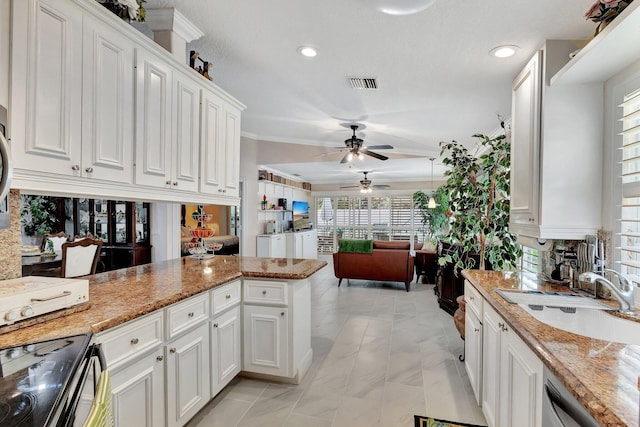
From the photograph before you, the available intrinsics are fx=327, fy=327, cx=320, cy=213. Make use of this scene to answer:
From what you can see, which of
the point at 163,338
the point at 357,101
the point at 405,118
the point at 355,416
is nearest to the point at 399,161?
the point at 405,118

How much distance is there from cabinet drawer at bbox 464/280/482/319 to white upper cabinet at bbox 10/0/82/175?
2.41m

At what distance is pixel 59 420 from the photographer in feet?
2.38

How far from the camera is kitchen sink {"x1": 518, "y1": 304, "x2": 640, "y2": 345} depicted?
1.45m

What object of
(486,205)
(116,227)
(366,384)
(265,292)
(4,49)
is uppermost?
(4,49)

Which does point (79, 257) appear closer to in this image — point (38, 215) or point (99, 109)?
point (38, 215)

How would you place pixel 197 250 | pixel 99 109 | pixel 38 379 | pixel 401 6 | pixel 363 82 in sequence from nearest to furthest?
pixel 38 379
pixel 99 109
pixel 401 6
pixel 363 82
pixel 197 250

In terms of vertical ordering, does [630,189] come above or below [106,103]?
below

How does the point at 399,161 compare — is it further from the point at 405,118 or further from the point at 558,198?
the point at 558,198

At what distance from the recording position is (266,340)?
2.48 meters

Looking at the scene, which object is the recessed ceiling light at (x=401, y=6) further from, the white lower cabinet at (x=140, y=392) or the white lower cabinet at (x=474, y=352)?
the white lower cabinet at (x=140, y=392)

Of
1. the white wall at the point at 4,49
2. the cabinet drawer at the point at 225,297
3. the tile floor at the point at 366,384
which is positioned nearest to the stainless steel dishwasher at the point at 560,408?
the tile floor at the point at 366,384

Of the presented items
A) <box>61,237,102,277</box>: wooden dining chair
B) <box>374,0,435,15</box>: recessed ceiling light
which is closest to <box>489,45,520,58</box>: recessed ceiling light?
<box>374,0,435,15</box>: recessed ceiling light

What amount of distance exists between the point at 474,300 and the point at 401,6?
192 cm

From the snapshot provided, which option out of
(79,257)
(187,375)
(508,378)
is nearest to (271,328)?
(187,375)
